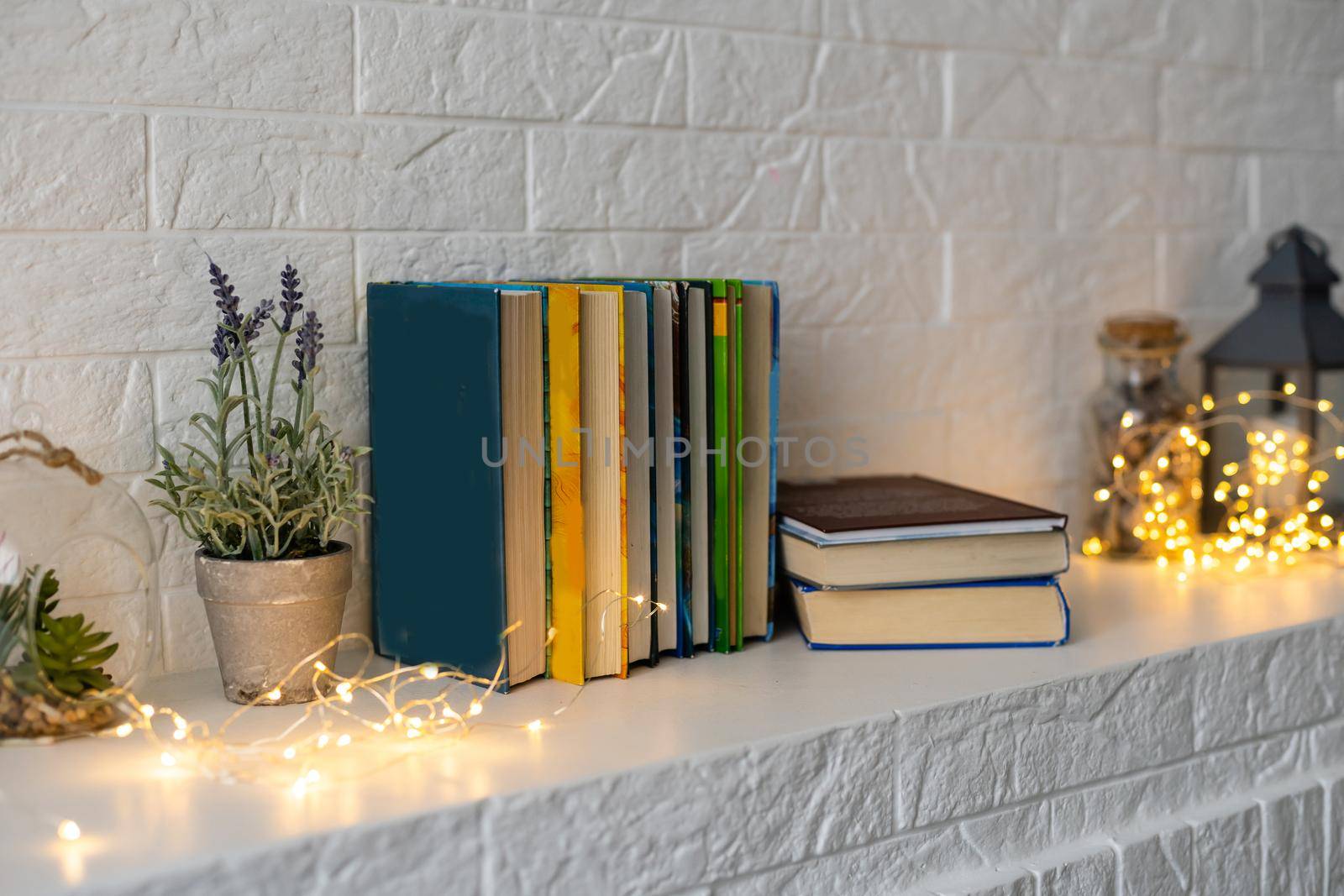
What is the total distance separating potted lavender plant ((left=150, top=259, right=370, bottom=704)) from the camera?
893 millimetres

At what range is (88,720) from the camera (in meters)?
0.84

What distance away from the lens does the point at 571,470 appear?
0.93 metres

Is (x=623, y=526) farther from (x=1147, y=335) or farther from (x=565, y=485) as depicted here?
(x=1147, y=335)

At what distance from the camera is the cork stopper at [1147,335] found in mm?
1338

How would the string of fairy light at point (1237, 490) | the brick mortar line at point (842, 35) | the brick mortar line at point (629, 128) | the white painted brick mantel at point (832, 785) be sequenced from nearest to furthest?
the white painted brick mantel at point (832, 785) < the brick mortar line at point (629, 128) < the brick mortar line at point (842, 35) < the string of fairy light at point (1237, 490)

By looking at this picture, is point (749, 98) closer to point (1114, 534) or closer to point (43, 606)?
point (1114, 534)

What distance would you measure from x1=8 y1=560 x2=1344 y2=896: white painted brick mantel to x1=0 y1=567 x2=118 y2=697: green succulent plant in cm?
5

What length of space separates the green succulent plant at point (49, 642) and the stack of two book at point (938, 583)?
53 cm

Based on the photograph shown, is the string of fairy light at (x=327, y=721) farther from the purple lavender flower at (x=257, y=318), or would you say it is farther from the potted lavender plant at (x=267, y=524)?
the purple lavender flower at (x=257, y=318)

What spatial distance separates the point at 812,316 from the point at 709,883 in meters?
0.62

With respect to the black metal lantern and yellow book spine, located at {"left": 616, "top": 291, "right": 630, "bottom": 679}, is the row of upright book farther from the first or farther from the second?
the black metal lantern

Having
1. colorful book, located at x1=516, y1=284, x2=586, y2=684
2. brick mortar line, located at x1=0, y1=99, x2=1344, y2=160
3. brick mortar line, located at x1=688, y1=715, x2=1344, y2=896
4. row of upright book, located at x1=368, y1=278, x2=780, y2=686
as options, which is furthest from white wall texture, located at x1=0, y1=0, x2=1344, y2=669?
brick mortar line, located at x1=688, y1=715, x2=1344, y2=896

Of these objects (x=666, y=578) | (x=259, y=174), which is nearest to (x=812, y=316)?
(x=666, y=578)

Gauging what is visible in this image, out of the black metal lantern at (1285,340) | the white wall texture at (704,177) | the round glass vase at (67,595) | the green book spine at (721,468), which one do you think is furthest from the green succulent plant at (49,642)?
the black metal lantern at (1285,340)
